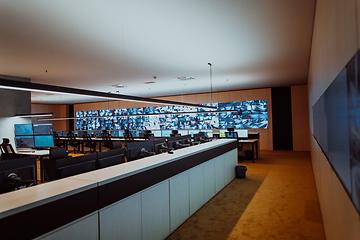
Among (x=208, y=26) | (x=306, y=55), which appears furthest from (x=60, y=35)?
(x=306, y=55)

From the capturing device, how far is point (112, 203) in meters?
2.06

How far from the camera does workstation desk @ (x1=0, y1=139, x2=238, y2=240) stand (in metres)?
1.49

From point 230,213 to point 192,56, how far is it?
344 cm

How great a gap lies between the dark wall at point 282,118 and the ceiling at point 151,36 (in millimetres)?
4013

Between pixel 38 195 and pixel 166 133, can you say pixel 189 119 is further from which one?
pixel 38 195

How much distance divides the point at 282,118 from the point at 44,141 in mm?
9723

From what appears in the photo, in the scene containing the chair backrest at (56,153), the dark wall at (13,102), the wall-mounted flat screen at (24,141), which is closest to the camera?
the chair backrest at (56,153)

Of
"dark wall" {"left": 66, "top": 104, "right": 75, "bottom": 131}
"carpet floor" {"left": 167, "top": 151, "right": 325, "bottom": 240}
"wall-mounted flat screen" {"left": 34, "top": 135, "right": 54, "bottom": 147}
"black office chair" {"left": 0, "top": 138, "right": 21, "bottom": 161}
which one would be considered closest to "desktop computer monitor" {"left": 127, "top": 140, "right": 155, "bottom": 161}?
"carpet floor" {"left": 167, "top": 151, "right": 325, "bottom": 240}

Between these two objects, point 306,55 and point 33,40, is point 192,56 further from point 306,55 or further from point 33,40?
point 33,40

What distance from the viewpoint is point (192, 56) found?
5.26 meters

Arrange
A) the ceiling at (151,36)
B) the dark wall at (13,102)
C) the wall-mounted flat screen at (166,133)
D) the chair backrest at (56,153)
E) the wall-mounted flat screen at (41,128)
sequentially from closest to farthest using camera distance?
1. the ceiling at (151,36)
2. the chair backrest at (56,153)
3. the dark wall at (13,102)
4. the wall-mounted flat screen at (41,128)
5. the wall-mounted flat screen at (166,133)

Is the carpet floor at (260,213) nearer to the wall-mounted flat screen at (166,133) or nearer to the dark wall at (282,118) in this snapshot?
the dark wall at (282,118)

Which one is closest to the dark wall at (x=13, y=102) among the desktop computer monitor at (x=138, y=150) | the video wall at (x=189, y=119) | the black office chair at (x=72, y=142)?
the video wall at (x=189, y=119)

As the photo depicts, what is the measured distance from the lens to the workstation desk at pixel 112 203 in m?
1.49
